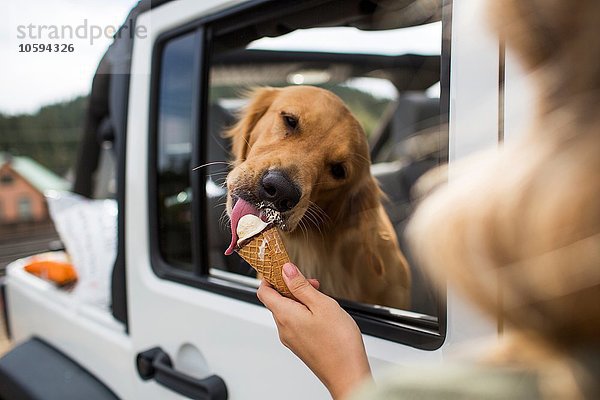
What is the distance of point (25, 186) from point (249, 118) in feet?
13.5

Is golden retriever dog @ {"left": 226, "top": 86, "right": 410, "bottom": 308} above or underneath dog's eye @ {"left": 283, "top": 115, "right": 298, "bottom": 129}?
underneath

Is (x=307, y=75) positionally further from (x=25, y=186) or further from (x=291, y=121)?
(x=25, y=186)

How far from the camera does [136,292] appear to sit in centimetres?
167

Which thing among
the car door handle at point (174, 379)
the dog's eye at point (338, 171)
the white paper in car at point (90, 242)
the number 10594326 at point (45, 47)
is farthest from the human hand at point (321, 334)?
the white paper in car at point (90, 242)

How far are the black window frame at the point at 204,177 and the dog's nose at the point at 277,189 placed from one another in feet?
0.89

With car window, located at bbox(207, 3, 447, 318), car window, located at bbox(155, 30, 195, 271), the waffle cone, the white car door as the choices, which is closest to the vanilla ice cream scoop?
the waffle cone

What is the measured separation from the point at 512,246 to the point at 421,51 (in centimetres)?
79

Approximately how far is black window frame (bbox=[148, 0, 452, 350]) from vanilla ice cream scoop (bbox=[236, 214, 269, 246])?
29 cm

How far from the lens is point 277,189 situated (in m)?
1.01

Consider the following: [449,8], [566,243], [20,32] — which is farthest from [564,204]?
[20,32]

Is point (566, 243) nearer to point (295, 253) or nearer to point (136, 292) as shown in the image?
point (295, 253)

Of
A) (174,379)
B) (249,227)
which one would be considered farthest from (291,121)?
(174,379)

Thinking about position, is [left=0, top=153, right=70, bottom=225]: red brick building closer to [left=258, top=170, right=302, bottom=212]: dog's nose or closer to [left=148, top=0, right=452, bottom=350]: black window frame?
[left=148, top=0, right=452, bottom=350]: black window frame

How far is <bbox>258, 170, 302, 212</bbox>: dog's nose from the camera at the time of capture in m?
1.01
